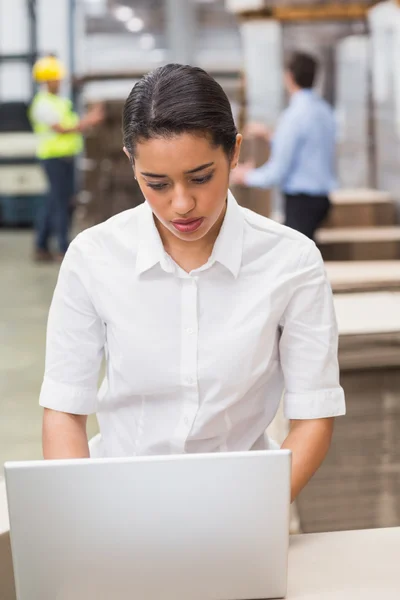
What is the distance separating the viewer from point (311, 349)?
1.39m

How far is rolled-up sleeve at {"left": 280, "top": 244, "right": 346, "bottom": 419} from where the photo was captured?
4.58 ft

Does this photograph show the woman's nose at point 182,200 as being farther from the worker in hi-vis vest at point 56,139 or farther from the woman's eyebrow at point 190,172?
the worker in hi-vis vest at point 56,139

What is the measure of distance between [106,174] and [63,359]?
7349 mm

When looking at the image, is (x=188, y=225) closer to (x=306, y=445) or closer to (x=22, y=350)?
(x=306, y=445)

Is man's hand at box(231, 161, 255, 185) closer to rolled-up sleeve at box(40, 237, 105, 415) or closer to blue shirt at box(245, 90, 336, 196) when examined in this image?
blue shirt at box(245, 90, 336, 196)

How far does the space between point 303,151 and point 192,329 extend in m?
3.29

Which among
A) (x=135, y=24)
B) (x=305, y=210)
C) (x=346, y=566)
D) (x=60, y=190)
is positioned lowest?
(x=60, y=190)

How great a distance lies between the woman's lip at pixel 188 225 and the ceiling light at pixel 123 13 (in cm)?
1104

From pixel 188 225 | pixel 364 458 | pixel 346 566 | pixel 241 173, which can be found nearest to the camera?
pixel 346 566

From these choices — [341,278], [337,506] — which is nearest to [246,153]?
[341,278]

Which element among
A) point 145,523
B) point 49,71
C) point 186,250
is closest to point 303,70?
point 186,250

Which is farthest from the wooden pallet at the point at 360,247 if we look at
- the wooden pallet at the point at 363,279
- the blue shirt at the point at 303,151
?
the wooden pallet at the point at 363,279

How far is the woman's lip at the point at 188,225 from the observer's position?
129cm

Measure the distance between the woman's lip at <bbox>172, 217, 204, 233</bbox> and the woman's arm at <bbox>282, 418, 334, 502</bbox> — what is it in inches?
13.7
